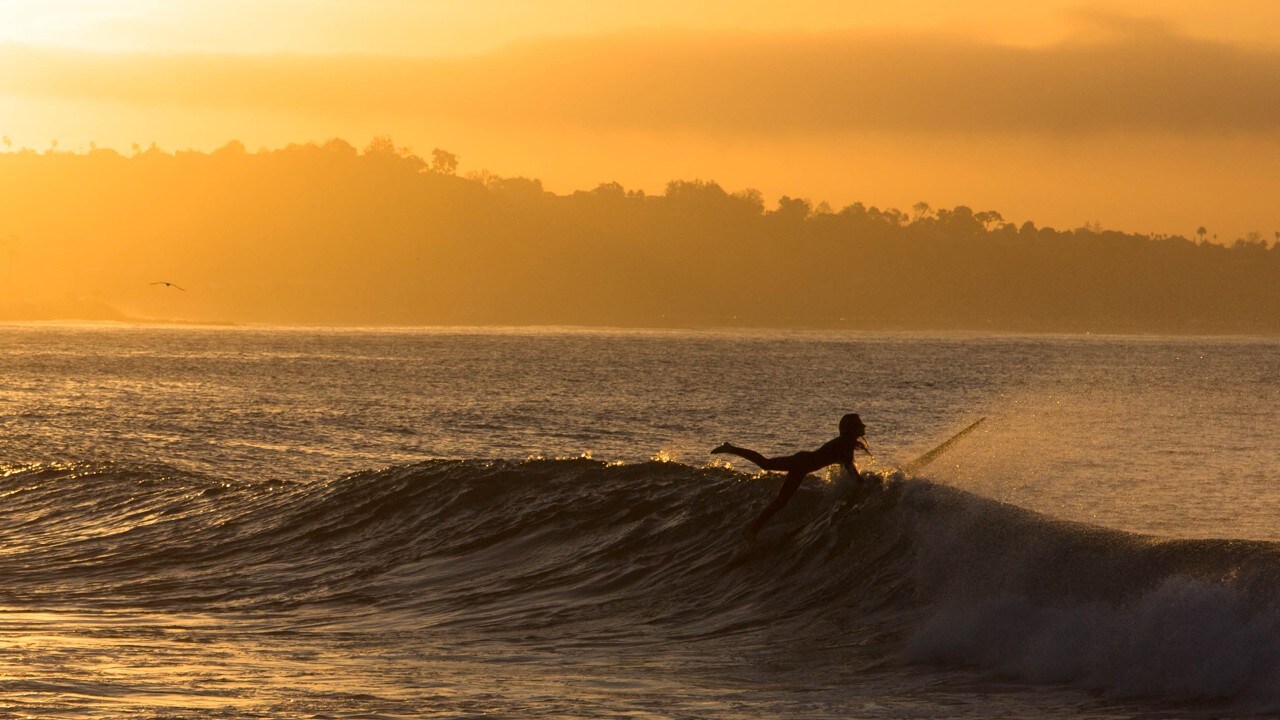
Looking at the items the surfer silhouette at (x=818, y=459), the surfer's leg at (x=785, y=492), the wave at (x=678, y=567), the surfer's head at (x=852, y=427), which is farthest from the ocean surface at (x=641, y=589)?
the surfer's head at (x=852, y=427)

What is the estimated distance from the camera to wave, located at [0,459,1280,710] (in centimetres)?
1360

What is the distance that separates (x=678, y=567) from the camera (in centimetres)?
2008

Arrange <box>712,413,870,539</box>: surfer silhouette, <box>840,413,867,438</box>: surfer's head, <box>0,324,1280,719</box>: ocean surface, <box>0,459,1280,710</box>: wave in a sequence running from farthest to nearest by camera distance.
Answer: <box>712,413,870,539</box>: surfer silhouette < <box>840,413,867,438</box>: surfer's head < <box>0,459,1280,710</box>: wave < <box>0,324,1280,719</box>: ocean surface

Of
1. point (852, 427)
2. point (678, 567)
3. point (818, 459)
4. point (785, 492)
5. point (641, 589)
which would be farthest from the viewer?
point (678, 567)

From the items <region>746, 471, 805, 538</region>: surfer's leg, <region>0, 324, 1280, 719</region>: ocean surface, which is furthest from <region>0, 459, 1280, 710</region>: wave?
<region>746, 471, 805, 538</region>: surfer's leg

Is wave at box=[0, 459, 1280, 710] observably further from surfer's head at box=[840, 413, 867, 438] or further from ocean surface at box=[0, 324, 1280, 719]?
surfer's head at box=[840, 413, 867, 438]

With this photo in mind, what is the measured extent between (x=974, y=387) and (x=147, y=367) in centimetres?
7233

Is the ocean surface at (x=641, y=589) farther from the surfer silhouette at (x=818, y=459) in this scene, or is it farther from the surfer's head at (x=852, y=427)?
the surfer's head at (x=852, y=427)

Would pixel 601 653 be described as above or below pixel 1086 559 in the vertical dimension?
below

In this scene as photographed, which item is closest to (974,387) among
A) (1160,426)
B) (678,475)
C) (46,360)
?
(1160,426)

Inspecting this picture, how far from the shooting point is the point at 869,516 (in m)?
19.6

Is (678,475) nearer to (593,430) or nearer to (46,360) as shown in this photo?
(593,430)

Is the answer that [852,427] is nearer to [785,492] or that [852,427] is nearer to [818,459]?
[818,459]

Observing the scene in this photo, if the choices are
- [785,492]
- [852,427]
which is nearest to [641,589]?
[785,492]
